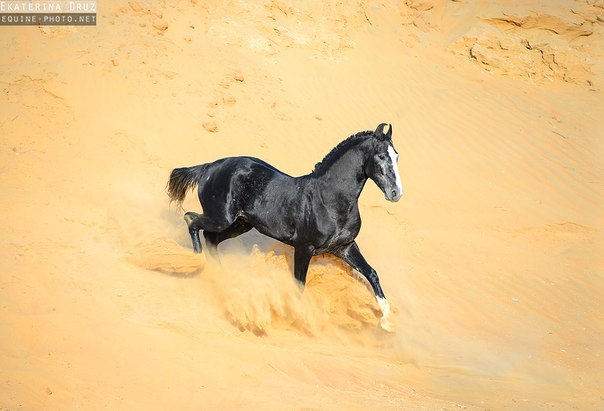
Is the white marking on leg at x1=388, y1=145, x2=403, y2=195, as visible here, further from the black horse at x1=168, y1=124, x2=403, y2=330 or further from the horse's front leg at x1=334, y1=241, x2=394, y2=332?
the horse's front leg at x1=334, y1=241, x2=394, y2=332

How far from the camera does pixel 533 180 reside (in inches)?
525

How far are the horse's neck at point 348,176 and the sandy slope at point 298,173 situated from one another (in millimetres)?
1025

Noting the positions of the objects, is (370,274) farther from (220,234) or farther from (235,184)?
(220,234)

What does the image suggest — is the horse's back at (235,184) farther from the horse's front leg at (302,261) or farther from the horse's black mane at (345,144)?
the horse's front leg at (302,261)

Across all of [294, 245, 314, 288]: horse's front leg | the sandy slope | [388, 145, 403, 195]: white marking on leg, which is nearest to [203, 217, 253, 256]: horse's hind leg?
the sandy slope

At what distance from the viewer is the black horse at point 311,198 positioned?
7.09 metres

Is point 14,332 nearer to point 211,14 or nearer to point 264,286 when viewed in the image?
point 264,286

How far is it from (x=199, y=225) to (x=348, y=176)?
82.0 inches

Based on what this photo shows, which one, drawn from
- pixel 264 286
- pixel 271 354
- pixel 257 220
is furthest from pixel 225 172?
pixel 271 354

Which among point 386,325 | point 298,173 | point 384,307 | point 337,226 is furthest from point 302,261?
point 298,173

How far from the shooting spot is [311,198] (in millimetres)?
7406

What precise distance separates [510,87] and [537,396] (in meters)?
10.7

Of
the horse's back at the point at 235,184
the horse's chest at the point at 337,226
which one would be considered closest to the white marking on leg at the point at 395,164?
the horse's chest at the point at 337,226

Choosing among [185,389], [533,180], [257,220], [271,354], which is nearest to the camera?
[185,389]
